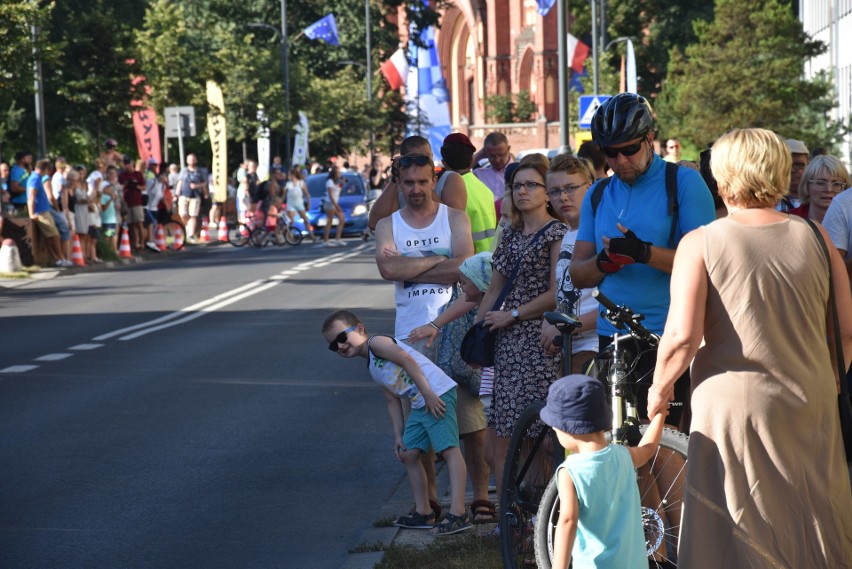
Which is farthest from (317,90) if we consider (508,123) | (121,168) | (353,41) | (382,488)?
(382,488)

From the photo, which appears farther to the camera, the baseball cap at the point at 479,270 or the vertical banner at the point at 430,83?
the vertical banner at the point at 430,83

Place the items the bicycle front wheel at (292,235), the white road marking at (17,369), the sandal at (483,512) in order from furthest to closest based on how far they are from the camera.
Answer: the bicycle front wheel at (292,235) < the white road marking at (17,369) < the sandal at (483,512)

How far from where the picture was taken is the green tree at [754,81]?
40656 millimetres

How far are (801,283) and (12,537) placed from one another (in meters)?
4.63

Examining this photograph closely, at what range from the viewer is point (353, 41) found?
73125mm

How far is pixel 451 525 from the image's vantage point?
23.5 feet

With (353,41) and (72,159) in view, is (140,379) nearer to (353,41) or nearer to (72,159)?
(72,159)

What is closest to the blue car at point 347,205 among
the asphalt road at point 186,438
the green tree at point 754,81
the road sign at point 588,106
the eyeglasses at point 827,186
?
the green tree at point 754,81

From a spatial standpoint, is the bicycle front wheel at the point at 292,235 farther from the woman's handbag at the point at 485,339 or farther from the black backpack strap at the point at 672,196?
the black backpack strap at the point at 672,196

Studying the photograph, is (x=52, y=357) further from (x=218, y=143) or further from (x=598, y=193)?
(x=218, y=143)

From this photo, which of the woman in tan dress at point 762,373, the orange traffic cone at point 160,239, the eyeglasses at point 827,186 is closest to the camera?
the woman in tan dress at point 762,373

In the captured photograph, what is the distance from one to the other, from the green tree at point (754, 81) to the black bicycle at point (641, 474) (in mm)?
35130

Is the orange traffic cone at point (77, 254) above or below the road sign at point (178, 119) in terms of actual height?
below

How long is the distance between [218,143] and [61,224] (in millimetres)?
13856
